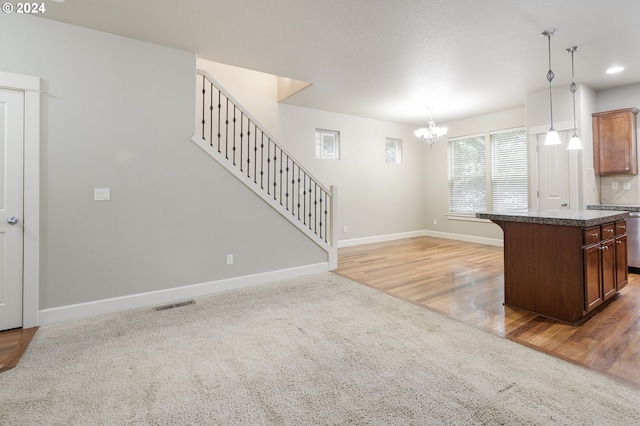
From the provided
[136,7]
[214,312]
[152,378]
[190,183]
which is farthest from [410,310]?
[136,7]

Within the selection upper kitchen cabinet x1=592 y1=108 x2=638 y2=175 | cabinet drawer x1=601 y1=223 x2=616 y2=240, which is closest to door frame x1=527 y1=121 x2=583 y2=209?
upper kitchen cabinet x1=592 y1=108 x2=638 y2=175

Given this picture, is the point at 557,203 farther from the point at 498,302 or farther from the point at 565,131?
the point at 498,302

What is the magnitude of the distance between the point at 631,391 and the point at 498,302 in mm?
1533

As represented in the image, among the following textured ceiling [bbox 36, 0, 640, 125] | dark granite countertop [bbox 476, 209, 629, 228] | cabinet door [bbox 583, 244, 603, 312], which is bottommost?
cabinet door [bbox 583, 244, 603, 312]

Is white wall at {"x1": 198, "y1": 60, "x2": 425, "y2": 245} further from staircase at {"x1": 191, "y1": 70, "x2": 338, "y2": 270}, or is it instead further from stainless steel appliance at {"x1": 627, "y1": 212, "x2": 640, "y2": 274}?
stainless steel appliance at {"x1": 627, "y1": 212, "x2": 640, "y2": 274}

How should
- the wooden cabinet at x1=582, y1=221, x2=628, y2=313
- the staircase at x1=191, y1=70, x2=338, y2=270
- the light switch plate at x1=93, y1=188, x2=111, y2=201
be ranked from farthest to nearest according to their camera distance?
the staircase at x1=191, y1=70, x2=338, y2=270 → the light switch plate at x1=93, y1=188, x2=111, y2=201 → the wooden cabinet at x1=582, y1=221, x2=628, y2=313

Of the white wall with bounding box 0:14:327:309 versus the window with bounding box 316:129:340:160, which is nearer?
the white wall with bounding box 0:14:327:309

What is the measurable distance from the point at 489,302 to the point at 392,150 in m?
5.12

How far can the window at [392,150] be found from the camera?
7578mm

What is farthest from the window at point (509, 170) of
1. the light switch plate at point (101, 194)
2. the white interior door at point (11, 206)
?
the white interior door at point (11, 206)

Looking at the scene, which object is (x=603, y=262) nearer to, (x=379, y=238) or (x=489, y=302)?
(x=489, y=302)

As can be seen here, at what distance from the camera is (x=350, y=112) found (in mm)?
6566

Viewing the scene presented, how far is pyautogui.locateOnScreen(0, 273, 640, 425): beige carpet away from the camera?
5.41 ft

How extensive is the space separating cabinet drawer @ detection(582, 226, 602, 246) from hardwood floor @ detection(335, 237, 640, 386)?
2.48 ft
